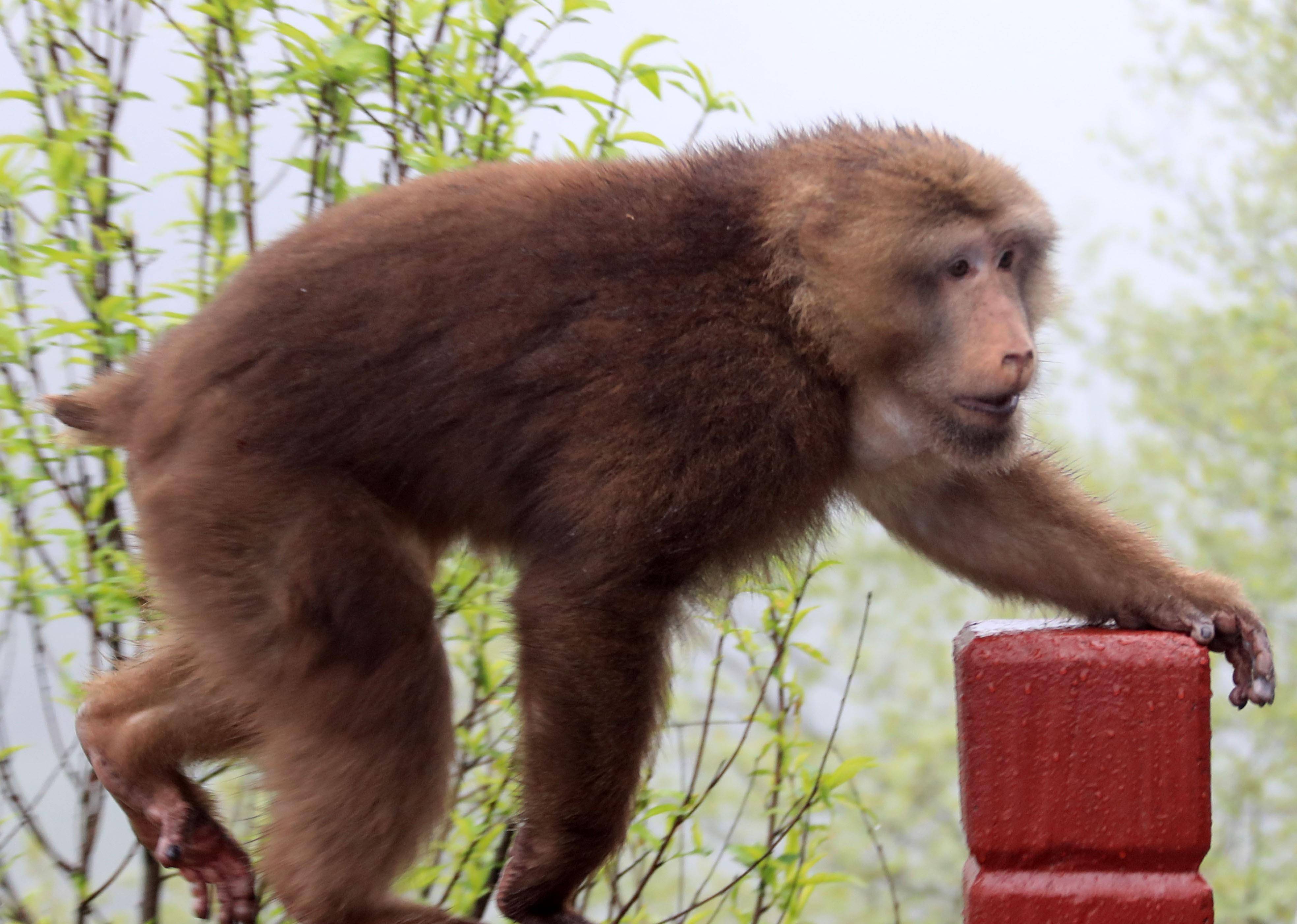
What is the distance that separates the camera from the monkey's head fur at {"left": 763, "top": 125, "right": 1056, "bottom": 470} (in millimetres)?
2766

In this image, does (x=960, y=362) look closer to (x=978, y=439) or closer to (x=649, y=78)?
(x=978, y=439)

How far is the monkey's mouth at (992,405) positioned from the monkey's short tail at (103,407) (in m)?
1.79

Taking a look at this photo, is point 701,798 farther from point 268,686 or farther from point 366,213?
point 366,213

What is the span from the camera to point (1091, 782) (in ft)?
7.22

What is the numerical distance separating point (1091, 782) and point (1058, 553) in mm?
905

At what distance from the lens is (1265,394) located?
11.8m

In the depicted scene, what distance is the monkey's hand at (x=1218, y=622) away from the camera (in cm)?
267

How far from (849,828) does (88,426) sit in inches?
414

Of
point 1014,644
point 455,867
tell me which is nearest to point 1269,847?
point 455,867

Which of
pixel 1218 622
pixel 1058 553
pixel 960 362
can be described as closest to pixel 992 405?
pixel 960 362

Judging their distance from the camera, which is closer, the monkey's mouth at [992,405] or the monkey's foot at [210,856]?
the monkey's mouth at [992,405]

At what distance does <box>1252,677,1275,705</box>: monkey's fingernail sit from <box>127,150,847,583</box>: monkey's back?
901 mm

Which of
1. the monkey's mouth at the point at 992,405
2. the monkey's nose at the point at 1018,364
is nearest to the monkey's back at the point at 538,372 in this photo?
the monkey's mouth at the point at 992,405

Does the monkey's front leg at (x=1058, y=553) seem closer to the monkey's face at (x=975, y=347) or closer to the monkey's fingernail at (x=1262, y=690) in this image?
the monkey's fingernail at (x=1262, y=690)
